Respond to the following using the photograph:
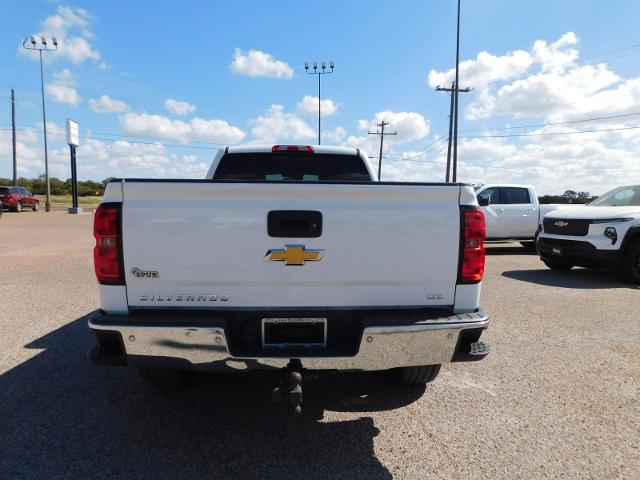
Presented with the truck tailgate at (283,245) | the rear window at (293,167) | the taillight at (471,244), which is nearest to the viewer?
the truck tailgate at (283,245)

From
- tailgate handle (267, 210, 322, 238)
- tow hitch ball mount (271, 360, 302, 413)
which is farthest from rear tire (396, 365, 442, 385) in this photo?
tailgate handle (267, 210, 322, 238)

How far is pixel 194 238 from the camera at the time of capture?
240cm

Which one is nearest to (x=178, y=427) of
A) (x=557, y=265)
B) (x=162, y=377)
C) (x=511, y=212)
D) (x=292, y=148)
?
(x=162, y=377)

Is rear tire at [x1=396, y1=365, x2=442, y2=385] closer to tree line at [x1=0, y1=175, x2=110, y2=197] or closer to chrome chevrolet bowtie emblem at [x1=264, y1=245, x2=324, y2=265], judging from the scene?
chrome chevrolet bowtie emblem at [x1=264, y1=245, x2=324, y2=265]

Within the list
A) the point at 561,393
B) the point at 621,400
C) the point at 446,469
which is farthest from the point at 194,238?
the point at 621,400

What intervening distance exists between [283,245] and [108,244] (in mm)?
965

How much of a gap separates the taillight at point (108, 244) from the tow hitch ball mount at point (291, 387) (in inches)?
41.3

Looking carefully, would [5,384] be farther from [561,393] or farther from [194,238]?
[561,393]

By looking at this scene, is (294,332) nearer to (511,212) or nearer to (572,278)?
(572,278)

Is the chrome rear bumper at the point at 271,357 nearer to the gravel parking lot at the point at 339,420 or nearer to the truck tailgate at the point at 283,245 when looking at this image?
the truck tailgate at the point at 283,245

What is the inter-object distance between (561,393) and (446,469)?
156 centimetres

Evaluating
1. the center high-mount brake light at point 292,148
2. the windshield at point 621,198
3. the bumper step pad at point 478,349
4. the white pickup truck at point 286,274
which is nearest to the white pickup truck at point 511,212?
the windshield at point 621,198

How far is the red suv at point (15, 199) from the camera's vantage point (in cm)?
2888

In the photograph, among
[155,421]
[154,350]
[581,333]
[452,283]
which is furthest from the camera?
[581,333]
